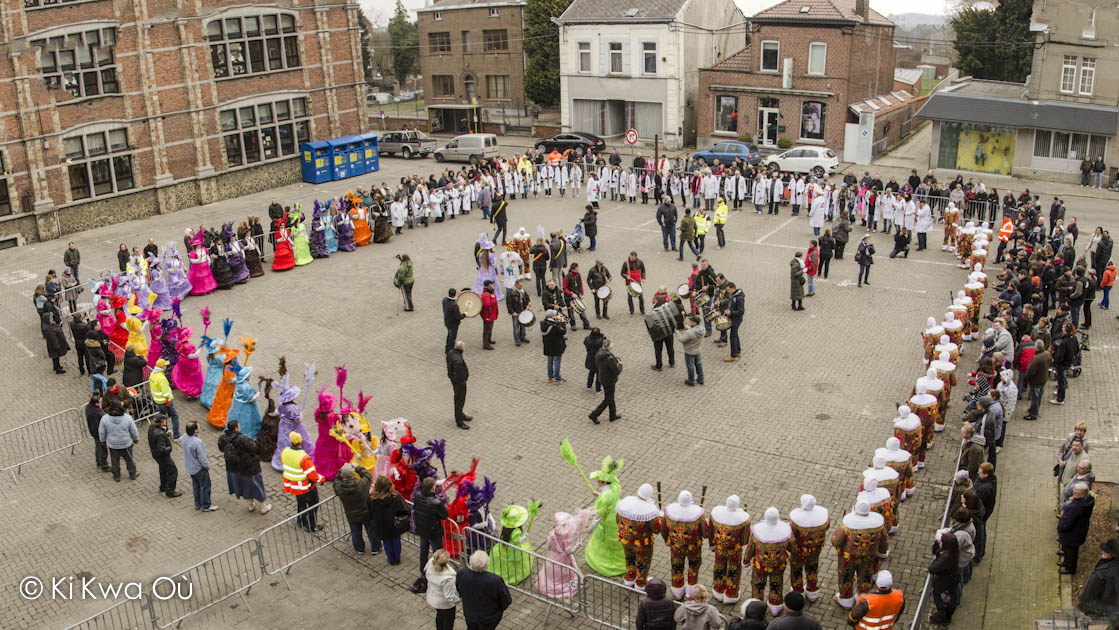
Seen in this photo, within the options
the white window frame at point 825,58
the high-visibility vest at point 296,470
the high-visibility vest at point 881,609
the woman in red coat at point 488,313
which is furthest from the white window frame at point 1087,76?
the high-visibility vest at point 296,470

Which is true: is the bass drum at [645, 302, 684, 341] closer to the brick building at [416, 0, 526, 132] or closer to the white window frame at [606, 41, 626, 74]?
A: the white window frame at [606, 41, 626, 74]

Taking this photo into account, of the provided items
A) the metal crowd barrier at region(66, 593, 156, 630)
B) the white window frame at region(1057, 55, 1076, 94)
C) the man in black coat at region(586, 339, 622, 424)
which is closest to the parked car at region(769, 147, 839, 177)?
the white window frame at region(1057, 55, 1076, 94)

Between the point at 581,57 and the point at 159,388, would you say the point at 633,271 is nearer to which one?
the point at 159,388

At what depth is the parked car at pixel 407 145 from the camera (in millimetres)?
45062

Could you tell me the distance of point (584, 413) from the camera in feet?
54.2

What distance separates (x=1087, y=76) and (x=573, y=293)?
25402mm

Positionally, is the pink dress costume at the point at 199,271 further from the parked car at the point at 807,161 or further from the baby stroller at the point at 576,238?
the parked car at the point at 807,161

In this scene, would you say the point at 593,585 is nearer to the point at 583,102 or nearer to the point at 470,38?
the point at 583,102

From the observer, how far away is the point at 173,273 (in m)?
23.3

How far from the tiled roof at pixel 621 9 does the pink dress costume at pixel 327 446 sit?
113 feet

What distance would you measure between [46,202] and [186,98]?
6.55 metres

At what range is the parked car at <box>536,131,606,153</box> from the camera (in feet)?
147

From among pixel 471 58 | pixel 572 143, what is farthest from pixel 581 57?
pixel 471 58

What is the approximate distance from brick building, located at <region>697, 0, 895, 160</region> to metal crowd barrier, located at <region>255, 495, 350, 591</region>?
33463 millimetres
